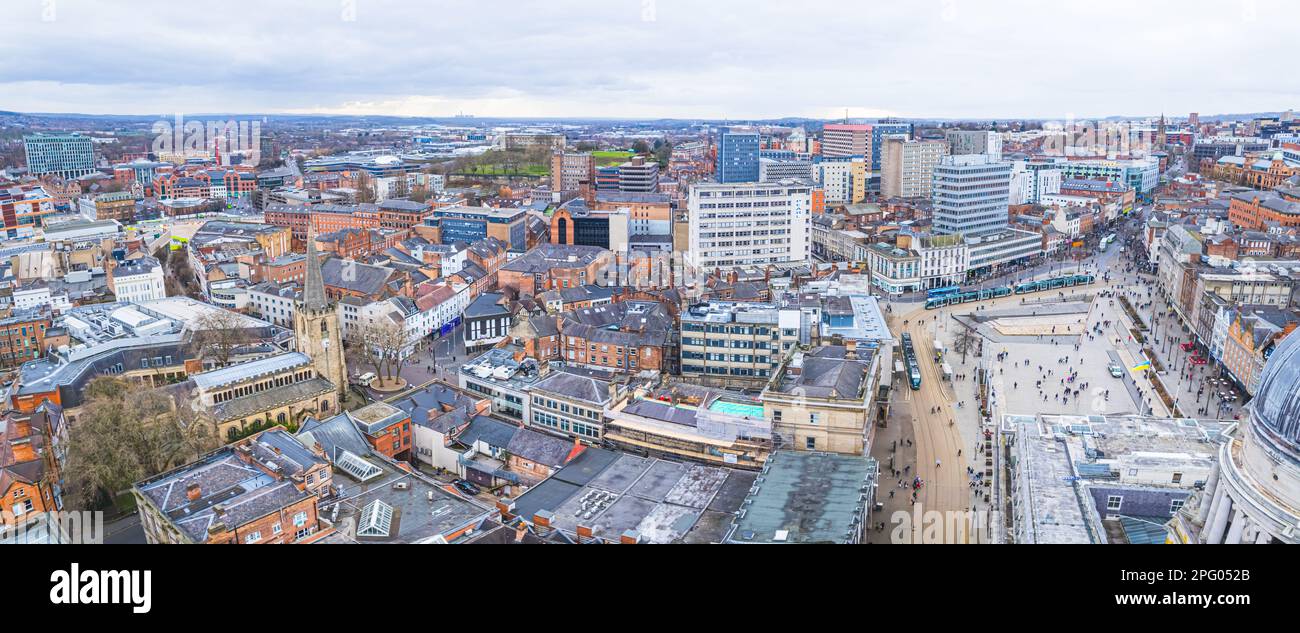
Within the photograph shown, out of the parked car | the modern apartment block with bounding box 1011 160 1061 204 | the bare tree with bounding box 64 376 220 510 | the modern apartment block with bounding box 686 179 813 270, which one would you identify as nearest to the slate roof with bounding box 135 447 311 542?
the bare tree with bounding box 64 376 220 510

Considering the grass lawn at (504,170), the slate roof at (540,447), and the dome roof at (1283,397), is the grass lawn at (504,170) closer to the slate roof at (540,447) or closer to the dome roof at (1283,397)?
the slate roof at (540,447)

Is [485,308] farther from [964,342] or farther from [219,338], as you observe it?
[964,342]

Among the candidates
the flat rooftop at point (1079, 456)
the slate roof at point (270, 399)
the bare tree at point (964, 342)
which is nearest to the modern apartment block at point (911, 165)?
the bare tree at point (964, 342)

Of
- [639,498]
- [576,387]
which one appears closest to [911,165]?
[576,387]

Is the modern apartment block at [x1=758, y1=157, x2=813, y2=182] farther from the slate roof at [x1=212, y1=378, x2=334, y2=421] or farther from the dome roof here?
the dome roof
